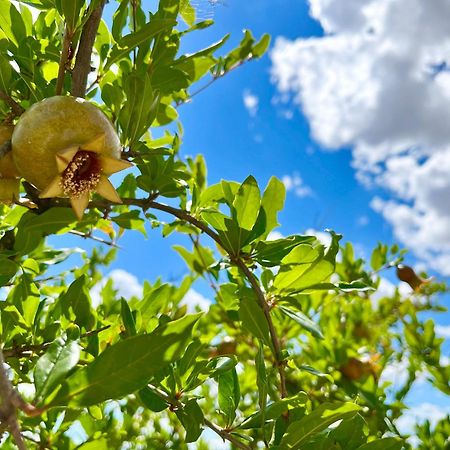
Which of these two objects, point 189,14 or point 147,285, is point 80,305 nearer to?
point 147,285

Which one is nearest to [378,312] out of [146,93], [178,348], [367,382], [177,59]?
[367,382]

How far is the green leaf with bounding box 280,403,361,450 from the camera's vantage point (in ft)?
2.49

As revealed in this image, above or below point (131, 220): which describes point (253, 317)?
below

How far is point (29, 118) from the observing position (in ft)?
2.56

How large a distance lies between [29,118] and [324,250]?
536 mm

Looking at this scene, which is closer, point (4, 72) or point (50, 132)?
point (50, 132)

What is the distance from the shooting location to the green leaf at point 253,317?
90 centimetres

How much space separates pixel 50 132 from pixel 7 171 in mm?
138

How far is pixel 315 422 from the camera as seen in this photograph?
0.76 m

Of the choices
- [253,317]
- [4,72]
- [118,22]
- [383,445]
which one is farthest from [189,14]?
[383,445]

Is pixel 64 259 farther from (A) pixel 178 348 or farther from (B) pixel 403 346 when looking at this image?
(B) pixel 403 346

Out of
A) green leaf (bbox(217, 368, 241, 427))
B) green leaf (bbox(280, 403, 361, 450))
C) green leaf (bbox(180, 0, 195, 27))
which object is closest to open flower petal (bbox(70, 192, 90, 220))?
green leaf (bbox(217, 368, 241, 427))

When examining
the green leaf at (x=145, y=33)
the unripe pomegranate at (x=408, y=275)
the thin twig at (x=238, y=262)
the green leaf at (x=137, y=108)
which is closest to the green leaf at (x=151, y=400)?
the thin twig at (x=238, y=262)

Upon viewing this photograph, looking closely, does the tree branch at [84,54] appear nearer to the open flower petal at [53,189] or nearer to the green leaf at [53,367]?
the open flower petal at [53,189]
